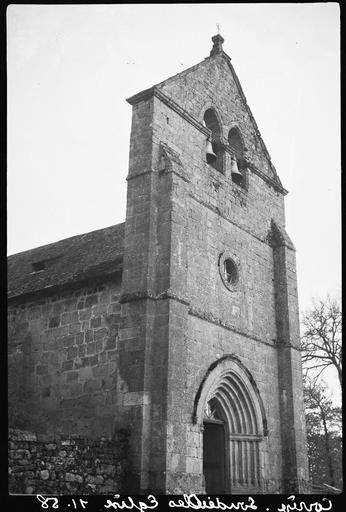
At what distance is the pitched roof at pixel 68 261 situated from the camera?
14.2 meters

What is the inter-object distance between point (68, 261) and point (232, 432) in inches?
268

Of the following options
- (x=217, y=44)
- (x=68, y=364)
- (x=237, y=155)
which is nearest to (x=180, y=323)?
(x=68, y=364)

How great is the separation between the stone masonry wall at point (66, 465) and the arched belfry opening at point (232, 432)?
3.25 m

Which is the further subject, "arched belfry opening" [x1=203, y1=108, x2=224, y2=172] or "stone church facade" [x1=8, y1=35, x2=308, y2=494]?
"arched belfry opening" [x1=203, y1=108, x2=224, y2=172]

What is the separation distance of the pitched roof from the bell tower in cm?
186

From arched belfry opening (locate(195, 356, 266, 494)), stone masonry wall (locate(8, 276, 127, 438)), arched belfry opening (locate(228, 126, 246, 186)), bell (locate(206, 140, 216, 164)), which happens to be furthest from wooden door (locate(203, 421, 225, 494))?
arched belfry opening (locate(228, 126, 246, 186))

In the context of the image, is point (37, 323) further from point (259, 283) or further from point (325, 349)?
point (325, 349)

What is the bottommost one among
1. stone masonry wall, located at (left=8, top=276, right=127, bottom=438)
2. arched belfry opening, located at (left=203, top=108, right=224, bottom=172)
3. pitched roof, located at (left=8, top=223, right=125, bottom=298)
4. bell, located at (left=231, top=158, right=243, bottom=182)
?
stone masonry wall, located at (left=8, top=276, right=127, bottom=438)

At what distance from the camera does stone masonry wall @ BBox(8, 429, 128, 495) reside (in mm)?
8914

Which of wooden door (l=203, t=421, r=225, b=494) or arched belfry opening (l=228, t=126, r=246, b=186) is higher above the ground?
arched belfry opening (l=228, t=126, r=246, b=186)

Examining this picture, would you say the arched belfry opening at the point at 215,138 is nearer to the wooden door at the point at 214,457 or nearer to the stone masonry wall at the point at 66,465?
the wooden door at the point at 214,457

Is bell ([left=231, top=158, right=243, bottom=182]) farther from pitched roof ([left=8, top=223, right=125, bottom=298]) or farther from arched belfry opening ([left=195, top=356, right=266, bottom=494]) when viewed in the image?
arched belfry opening ([left=195, top=356, right=266, bottom=494])

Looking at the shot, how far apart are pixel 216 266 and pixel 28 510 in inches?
326

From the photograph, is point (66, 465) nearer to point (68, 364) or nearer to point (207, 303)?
point (68, 364)
